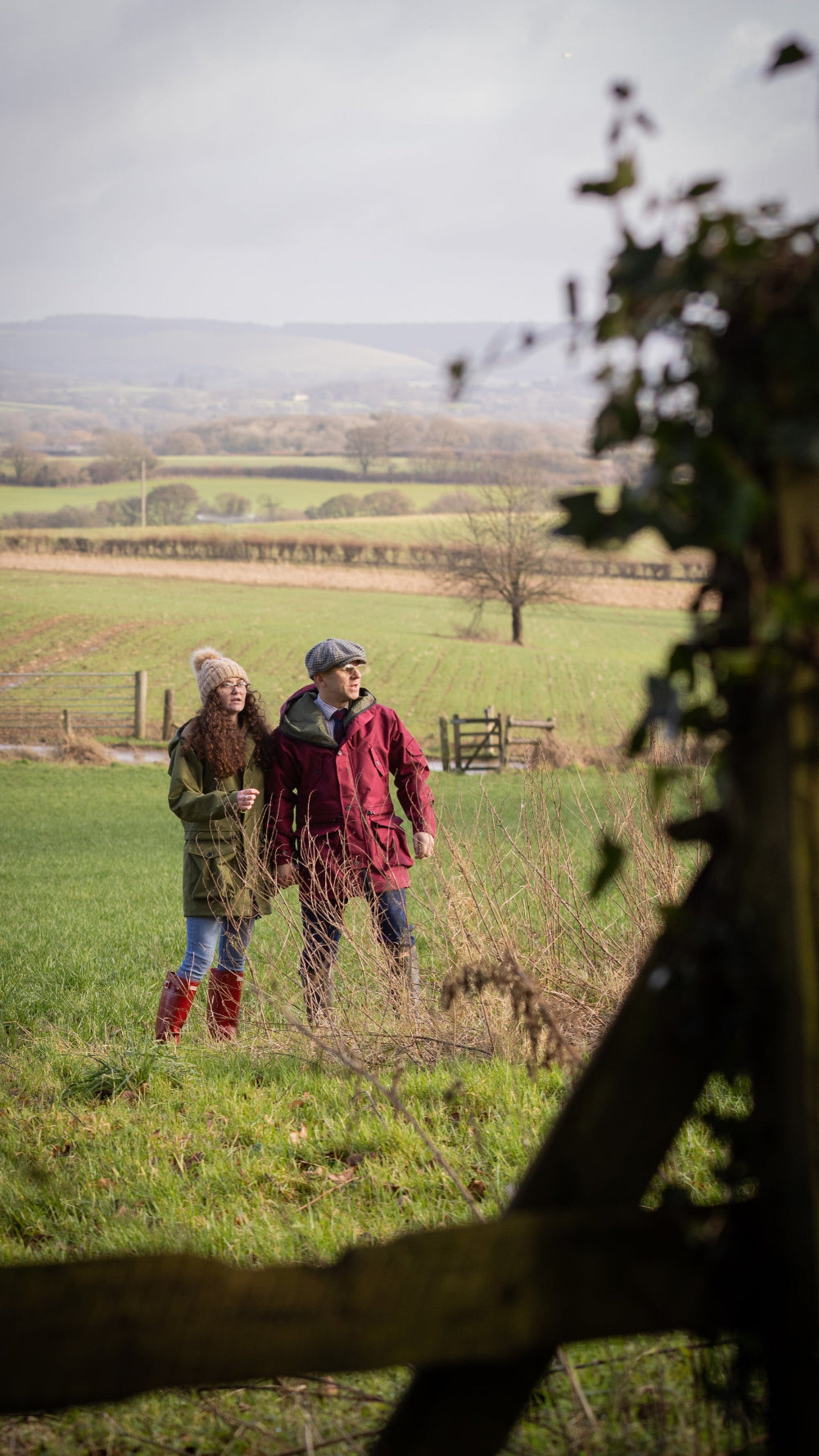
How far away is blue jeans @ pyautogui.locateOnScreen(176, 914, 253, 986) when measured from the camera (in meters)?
5.48

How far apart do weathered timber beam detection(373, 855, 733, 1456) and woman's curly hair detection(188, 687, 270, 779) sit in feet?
14.5

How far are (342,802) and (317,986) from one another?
3.25 feet

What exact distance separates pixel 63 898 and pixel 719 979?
11.8 meters

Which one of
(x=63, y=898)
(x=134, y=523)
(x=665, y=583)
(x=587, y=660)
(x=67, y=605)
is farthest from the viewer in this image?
(x=134, y=523)

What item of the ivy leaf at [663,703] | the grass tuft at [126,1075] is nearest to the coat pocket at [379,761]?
the grass tuft at [126,1075]

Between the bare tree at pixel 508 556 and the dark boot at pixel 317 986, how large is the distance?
45.7 meters

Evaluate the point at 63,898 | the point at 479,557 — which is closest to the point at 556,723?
the point at 479,557

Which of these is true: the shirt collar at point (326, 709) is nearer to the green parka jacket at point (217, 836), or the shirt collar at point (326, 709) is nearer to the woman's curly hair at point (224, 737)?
the woman's curly hair at point (224, 737)

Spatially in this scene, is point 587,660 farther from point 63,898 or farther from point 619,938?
point 619,938

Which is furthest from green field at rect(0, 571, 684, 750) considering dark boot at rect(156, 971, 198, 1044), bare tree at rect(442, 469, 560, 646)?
dark boot at rect(156, 971, 198, 1044)

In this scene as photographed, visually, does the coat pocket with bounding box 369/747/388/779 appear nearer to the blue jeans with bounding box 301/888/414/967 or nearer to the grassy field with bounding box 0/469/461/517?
the blue jeans with bounding box 301/888/414/967

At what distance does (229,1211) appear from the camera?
3.35m

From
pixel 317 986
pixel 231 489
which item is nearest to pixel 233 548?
pixel 231 489

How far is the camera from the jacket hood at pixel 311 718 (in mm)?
5535
